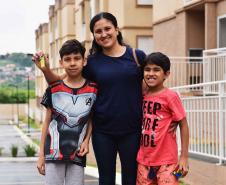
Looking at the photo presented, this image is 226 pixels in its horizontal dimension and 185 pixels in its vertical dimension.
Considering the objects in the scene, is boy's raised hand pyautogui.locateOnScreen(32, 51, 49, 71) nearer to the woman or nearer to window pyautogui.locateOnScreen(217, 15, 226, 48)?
the woman

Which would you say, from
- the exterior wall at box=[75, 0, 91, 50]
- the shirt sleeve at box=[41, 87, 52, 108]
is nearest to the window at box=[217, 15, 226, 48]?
the shirt sleeve at box=[41, 87, 52, 108]

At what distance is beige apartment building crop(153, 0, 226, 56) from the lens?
1895 centimetres

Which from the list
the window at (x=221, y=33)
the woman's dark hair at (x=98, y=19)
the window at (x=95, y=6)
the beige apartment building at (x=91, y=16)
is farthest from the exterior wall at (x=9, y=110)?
the woman's dark hair at (x=98, y=19)

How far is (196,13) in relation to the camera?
21.1 metres

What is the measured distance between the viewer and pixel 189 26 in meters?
21.2

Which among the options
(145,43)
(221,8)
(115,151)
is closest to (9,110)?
(145,43)

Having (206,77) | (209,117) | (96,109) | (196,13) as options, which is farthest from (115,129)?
(196,13)

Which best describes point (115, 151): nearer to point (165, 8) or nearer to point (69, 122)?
point (69, 122)

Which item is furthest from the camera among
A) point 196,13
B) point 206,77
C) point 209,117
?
point 196,13

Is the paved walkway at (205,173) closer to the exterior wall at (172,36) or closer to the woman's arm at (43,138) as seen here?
the woman's arm at (43,138)

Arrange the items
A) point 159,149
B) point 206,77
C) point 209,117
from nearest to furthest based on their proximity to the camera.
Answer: point 159,149
point 209,117
point 206,77

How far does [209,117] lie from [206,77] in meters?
6.33

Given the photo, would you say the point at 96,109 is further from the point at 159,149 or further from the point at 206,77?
the point at 206,77

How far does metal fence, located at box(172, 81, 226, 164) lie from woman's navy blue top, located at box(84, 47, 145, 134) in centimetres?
434
